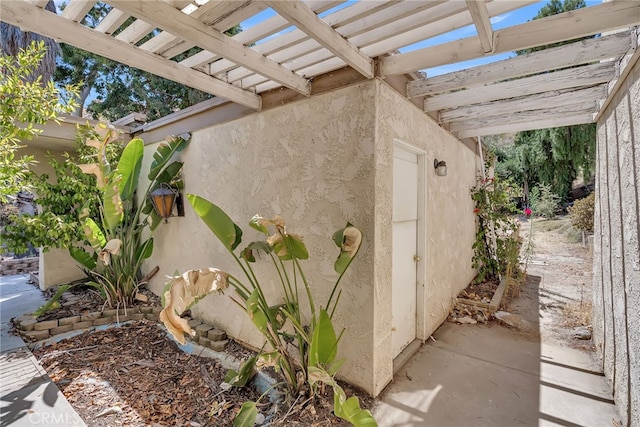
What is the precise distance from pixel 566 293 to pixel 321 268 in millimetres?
6929

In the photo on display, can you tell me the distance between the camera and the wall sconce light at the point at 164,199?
17.0ft

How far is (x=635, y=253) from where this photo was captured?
277cm

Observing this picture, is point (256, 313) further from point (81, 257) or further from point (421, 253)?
point (81, 257)

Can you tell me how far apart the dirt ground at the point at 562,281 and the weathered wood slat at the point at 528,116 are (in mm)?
3689

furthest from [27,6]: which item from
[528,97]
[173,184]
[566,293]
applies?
[566,293]

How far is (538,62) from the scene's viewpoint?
123 inches

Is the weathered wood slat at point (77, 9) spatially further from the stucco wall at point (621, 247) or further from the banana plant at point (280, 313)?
the stucco wall at point (621, 247)

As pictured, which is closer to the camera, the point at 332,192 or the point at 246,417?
the point at 246,417

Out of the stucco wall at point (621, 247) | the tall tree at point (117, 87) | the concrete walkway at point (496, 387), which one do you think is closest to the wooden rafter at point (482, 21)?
the stucco wall at point (621, 247)

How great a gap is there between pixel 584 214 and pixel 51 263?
17.8 meters

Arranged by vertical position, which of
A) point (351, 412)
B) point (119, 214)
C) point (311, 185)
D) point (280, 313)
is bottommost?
point (351, 412)

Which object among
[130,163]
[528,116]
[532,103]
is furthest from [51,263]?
[528,116]

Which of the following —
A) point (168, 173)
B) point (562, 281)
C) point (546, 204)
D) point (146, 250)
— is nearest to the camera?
point (168, 173)

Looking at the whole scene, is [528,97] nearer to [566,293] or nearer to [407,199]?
[407,199]
